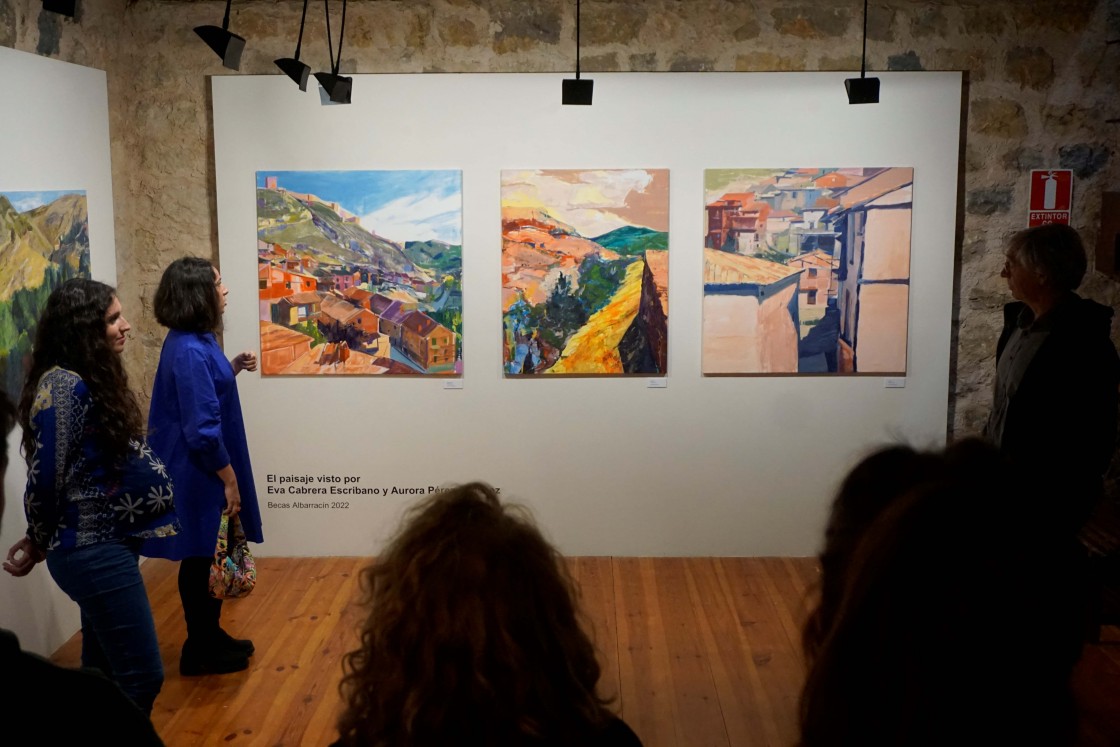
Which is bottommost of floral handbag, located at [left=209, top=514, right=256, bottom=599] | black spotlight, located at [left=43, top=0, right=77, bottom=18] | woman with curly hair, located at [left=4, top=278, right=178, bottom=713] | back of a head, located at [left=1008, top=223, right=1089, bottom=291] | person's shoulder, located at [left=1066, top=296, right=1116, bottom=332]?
floral handbag, located at [left=209, top=514, right=256, bottom=599]

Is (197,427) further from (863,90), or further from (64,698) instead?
(863,90)

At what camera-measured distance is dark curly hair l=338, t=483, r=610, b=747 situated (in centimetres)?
144

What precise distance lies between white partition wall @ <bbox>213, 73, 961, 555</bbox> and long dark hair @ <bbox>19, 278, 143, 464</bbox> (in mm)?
2381

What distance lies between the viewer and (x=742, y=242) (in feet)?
17.9

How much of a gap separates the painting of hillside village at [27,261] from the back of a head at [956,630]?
151 inches

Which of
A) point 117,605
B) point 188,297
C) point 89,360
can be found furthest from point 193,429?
point 117,605

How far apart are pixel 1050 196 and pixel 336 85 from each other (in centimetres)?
359

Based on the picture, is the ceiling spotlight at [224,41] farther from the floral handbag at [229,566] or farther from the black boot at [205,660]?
the black boot at [205,660]

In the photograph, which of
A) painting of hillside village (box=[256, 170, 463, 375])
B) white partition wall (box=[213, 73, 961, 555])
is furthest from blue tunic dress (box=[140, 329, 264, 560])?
white partition wall (box=[213, 73, 961, 555])

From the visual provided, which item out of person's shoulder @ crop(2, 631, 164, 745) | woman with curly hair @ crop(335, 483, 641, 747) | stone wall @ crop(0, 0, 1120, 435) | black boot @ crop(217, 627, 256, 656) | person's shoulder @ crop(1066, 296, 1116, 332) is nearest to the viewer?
person's shoulder @ crop(2, 631, 164, 745)

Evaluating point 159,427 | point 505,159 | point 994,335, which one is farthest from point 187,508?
point 994,335

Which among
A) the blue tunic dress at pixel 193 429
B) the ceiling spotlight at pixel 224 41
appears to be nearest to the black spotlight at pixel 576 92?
the ceiling spotlight at pixel 224 41

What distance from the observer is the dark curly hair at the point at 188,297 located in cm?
398

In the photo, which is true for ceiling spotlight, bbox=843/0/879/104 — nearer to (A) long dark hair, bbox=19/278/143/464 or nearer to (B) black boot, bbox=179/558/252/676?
(A) long dark hair, bbox=19/278/143/464
